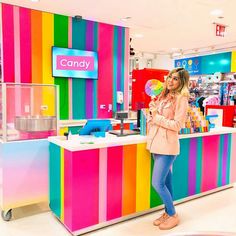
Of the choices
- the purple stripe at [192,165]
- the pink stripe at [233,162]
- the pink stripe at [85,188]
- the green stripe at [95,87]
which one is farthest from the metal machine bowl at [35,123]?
the pink stripe at [233,162]

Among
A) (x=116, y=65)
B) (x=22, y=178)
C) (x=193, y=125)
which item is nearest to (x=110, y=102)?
(x=116, y=65)

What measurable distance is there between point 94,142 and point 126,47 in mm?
4091

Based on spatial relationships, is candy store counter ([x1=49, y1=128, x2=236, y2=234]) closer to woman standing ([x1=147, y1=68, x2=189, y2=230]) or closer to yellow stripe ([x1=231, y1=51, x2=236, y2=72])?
woman standing ([x1=147, y1=68, x2=189, y2=230])

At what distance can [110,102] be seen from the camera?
6.32m

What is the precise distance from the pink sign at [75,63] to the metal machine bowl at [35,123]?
226 centimetres

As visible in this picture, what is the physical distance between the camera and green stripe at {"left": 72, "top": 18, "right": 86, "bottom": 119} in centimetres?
569

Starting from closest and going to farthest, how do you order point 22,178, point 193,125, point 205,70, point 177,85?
1. point 177,85
2. point 22,178
3. point 193,125
4. point 205,70

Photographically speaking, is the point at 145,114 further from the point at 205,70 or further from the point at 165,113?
the point at 205,70

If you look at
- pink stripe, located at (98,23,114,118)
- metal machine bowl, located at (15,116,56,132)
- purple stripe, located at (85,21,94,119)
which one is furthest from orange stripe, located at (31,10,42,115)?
metal machine bowl, located at (15,116,56,132)

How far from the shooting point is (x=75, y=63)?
571cm

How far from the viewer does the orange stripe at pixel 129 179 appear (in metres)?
3.06

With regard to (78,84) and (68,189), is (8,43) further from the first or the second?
(68,189)

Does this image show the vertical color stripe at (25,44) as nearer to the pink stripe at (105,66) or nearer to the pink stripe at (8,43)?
the pink stripe at (8,43)

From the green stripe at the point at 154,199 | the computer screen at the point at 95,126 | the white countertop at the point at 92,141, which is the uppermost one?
the computer screen at the point at 95,126
